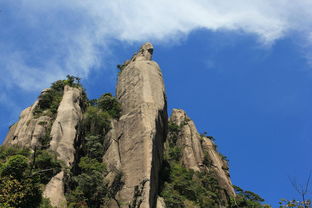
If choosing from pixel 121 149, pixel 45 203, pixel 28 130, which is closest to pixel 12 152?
pixel 28 130

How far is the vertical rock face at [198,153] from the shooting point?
58844 mm

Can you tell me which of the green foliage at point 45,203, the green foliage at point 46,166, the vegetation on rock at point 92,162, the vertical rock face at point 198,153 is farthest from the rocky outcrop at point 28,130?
the vertical rock face at point 198,153

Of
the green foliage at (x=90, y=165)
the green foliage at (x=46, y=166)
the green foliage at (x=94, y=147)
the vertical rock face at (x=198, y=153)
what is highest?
the vertical rock face at (x=198, y=153)

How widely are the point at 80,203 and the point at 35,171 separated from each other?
514 cm

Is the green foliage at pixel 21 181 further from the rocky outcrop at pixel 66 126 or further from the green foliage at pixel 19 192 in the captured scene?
the rocky outcrop at pixel 66 126

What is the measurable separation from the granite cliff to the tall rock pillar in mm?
102

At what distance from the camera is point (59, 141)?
43.7m

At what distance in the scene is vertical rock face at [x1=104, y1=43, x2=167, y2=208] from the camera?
38.2 meters

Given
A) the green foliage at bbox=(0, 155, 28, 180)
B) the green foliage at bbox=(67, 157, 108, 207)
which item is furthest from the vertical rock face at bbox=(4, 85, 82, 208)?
the green foliage at bbox=(0, 155, 28, 180)

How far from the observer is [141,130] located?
43656 millimetres

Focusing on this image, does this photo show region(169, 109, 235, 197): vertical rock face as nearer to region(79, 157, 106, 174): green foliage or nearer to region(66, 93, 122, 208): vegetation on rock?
region(66, 93, 122, 208): vegetation on rock

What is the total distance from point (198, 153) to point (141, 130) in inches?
817

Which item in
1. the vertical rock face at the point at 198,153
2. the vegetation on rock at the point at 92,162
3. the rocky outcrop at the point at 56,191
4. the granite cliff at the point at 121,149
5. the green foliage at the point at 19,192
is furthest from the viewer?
the vertical rock face at the point at 198,153

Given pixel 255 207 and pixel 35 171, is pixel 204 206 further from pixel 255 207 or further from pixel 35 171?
pixel 35 171
